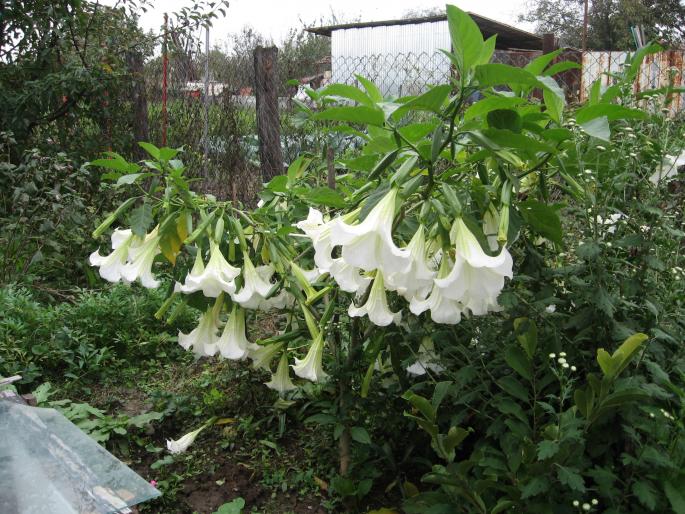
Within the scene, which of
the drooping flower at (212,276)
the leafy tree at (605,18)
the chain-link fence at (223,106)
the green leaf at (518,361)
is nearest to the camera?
the green leaf at (518,361)

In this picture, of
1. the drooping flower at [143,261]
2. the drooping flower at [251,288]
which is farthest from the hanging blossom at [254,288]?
the drooping flower at [143,261]

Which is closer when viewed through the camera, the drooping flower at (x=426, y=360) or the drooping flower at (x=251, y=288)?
the drooping flower at (x=426, y=360)

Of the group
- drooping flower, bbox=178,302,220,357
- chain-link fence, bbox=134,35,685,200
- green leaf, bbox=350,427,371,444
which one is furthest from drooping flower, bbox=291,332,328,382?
chain-link fence, bbox=134,35,685,200

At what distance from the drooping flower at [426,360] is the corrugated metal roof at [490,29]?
9.95 metres

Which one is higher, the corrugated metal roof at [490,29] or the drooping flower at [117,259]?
the corrugated metal roof at [490,29]

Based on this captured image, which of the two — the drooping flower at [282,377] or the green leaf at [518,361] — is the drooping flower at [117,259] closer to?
the drooping flower at [282,377]

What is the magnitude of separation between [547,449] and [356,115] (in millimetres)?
826

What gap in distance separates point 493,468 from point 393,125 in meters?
0.87

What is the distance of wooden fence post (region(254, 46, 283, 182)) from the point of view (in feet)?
19.2

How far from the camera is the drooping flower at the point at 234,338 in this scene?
224 centimetres

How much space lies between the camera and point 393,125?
5.24ft

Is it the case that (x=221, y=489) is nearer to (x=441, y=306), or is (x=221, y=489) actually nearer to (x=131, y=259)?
(x=131, y=259)

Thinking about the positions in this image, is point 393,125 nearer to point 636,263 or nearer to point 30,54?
point 636,263

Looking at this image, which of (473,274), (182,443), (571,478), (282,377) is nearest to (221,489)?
(182,443)
